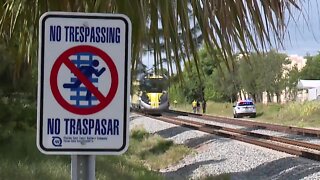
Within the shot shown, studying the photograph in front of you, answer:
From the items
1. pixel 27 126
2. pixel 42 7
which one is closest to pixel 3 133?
pixel 27 126

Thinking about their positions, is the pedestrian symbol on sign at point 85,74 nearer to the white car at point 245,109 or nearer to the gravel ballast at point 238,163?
the gravel ballast at point 238,163

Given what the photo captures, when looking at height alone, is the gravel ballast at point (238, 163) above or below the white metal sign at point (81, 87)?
below

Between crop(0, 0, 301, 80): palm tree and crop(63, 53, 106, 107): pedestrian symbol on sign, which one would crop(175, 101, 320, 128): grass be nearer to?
crop(0, 0, 301, 80): palm tree

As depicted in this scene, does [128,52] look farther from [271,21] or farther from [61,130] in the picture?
[271,21]

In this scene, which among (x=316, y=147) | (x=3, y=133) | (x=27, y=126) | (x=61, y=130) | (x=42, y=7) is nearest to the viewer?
(x=61, y=130)

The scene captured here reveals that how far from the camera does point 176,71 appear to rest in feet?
10.7

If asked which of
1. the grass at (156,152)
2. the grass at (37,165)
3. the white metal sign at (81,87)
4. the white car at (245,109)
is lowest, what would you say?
the grass at (156,152)

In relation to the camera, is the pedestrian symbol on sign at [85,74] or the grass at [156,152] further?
the grass at [156,152]

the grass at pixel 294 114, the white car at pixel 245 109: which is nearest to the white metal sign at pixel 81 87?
the grass at pixel 294 114

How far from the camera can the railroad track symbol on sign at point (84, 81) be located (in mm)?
2471

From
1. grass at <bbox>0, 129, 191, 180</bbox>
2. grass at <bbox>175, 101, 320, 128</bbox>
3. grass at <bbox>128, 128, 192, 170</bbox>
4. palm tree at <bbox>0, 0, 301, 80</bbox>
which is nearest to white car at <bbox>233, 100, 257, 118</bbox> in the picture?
grass at <bbox>175, 101, 320, 128</bbox>

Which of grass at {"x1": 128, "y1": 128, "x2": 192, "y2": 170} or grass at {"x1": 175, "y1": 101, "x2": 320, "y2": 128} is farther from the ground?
grass at {"x1": 175, "y1": 101, "x2": 320, "y2": 128}

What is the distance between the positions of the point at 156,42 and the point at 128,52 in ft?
1.95

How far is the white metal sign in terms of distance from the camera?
8.13 feet
